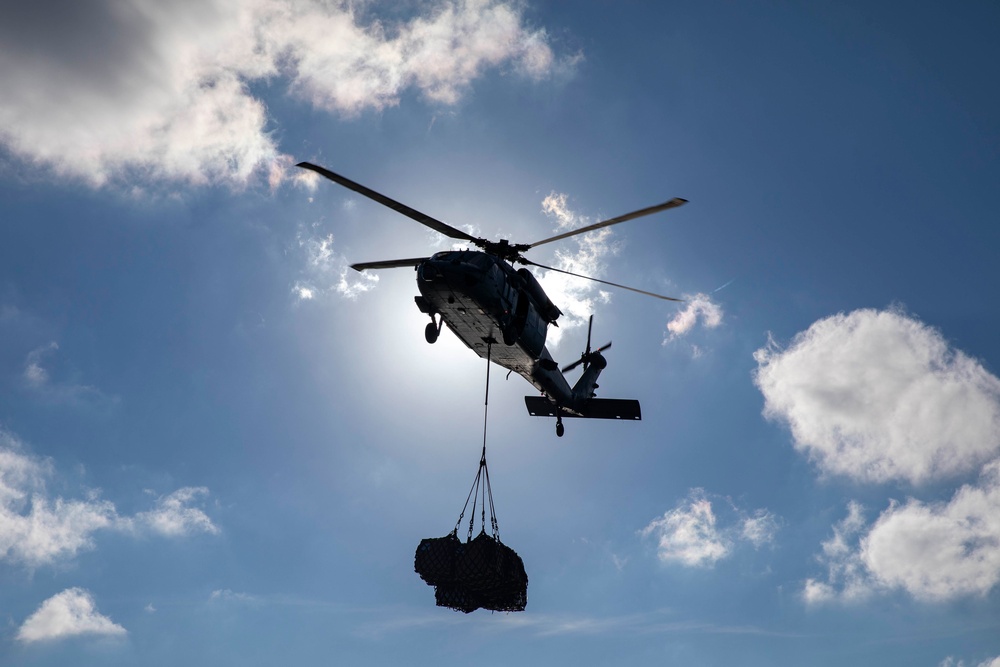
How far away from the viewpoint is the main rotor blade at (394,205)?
23.7 meters

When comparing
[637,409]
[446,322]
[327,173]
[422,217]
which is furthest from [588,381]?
[327,173]

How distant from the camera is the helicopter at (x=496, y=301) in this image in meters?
25.0

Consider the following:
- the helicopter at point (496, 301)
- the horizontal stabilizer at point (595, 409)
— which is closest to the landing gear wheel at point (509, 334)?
the helicopter at point (496, 301)

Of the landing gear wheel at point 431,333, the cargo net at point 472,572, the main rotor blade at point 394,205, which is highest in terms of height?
the main rotor blade at point 394,205

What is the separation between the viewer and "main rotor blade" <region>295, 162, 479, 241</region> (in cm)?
2372

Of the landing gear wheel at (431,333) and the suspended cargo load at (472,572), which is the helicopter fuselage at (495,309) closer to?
the landing gear wheel at (431,333)

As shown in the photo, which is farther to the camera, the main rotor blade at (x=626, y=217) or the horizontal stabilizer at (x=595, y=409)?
the horizontal stabilizer at (x=595, y=409)

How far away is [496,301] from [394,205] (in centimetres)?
461

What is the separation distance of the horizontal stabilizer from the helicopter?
0.04m

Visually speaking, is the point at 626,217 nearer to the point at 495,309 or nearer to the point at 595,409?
the point at 495,309

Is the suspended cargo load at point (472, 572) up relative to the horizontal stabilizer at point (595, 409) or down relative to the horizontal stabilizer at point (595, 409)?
down

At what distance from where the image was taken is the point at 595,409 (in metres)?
34.4

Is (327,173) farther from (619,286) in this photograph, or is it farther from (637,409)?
(637,409)

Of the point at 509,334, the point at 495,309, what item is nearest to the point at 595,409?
the point at 509,334
